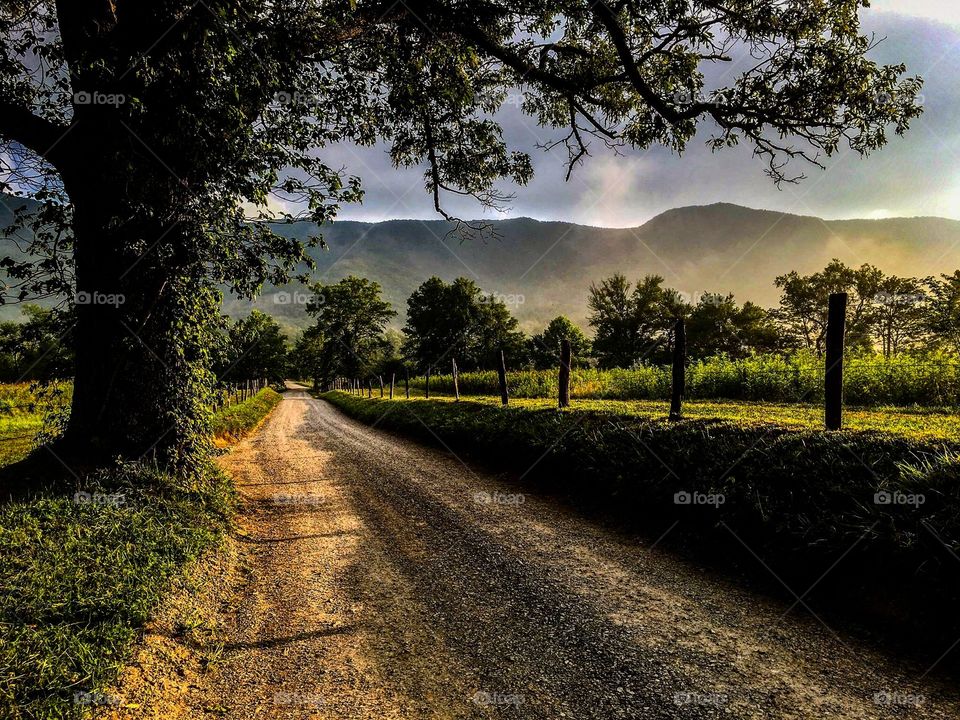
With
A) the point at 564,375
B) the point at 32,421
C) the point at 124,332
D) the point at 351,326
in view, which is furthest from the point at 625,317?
the point at 124,332

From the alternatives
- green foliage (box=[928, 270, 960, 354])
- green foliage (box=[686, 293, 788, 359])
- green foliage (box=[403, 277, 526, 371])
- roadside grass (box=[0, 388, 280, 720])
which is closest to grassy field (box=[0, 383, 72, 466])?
roadside grass (box=[0, 388, 280, 720])

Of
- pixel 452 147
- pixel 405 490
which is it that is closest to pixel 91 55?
pixel 452 147

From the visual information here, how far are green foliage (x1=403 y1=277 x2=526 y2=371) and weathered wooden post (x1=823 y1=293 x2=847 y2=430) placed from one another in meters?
48.7

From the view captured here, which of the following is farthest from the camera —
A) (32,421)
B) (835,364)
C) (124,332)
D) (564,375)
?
(32,421)

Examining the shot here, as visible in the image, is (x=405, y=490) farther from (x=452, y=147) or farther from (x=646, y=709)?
(x=452, y=147)

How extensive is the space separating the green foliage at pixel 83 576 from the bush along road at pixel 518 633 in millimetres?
490

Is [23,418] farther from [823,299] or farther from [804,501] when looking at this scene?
[823,299]

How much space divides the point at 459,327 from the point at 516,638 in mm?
55142

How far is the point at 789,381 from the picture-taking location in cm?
1219

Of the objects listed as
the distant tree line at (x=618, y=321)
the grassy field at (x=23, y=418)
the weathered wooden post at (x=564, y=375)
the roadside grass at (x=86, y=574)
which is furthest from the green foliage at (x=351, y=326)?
the roadside grass at (x=86, y=574)

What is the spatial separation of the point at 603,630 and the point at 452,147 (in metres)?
10.7

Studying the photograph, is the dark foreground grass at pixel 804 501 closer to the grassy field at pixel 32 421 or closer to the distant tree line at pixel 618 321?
the grassy field at pixel 32 421

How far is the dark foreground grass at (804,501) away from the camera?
353 cm

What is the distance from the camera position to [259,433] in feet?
59.0
